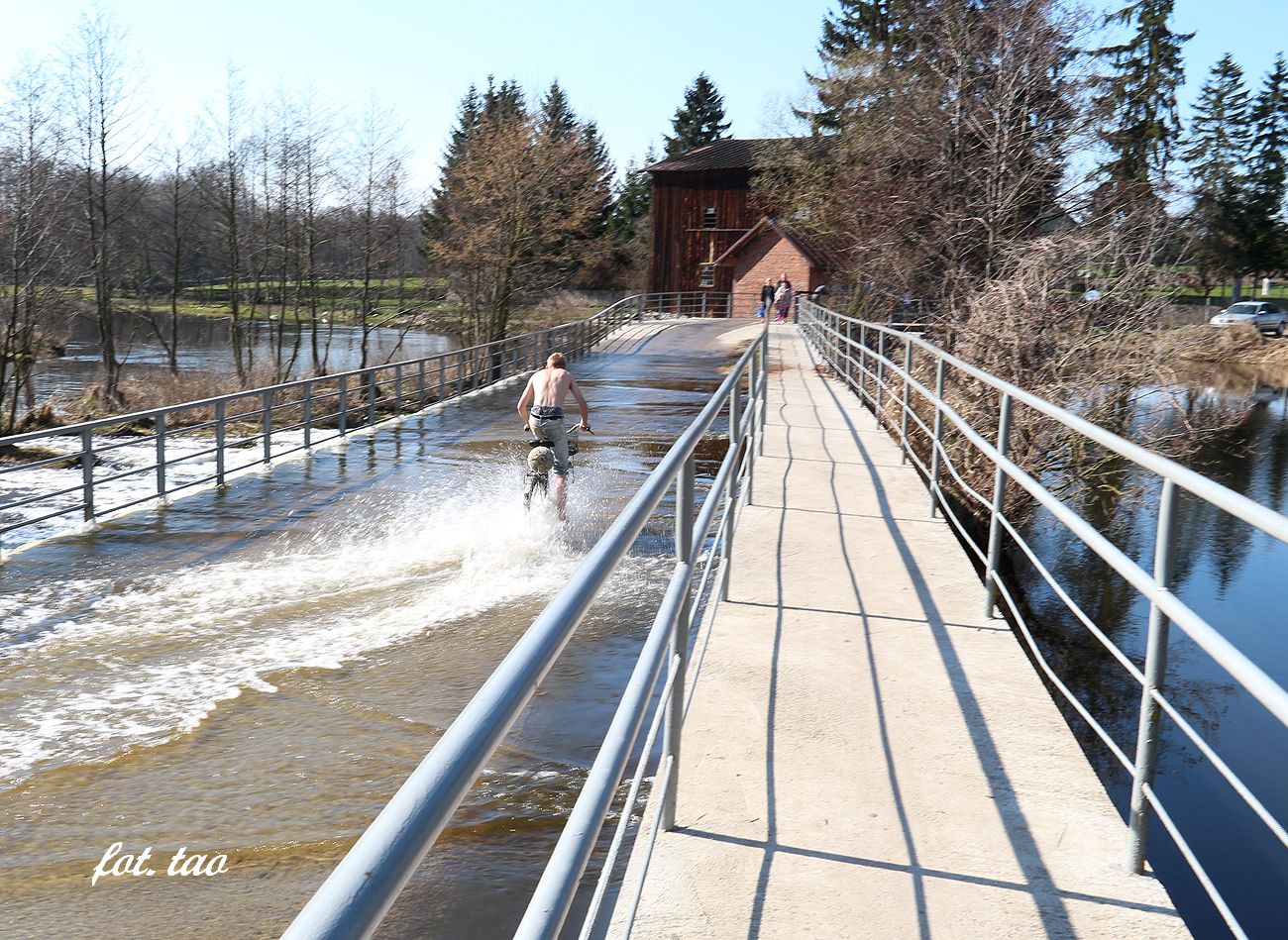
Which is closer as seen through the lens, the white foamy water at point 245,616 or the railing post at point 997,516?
the railing post at point 997,516

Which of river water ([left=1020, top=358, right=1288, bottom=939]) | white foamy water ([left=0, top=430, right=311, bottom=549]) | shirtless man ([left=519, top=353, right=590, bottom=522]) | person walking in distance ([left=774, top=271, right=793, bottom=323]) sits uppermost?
person walking in distance ([left=774, top=271, right=793, bottom=323])

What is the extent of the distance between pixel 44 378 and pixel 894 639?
4383cm

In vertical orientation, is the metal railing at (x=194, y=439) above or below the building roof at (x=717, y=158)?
below

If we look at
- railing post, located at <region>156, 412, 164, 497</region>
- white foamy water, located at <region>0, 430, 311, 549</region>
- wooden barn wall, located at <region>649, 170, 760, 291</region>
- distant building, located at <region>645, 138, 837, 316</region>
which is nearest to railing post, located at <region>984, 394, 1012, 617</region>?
railing post, located at <region>156, 412, 164, 497</region>

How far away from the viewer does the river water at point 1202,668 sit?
33.4 ft

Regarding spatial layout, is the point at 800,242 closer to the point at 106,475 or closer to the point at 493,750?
the point at 106,475

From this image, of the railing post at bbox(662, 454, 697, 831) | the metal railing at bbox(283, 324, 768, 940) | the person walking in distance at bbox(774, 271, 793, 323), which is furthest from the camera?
the person walking in distance at bbox(774, 271, 793, 323)

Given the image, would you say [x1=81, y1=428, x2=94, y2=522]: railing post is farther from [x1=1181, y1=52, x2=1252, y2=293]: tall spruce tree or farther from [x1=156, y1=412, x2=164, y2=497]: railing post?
[x1=1181, y1=52, x2=1252, y2=293]: tall spruce tree

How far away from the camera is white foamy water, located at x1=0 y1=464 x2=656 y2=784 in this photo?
6.91m

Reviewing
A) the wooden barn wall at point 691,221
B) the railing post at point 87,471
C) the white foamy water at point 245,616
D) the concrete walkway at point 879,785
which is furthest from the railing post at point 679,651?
the wooden barn wall at point 691,221

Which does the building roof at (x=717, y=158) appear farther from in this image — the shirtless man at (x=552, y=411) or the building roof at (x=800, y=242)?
the shirtless man at (x=552, y=411)

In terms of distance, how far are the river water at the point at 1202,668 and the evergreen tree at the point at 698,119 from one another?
7416 cm

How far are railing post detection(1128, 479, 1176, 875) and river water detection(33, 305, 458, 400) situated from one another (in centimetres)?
3733

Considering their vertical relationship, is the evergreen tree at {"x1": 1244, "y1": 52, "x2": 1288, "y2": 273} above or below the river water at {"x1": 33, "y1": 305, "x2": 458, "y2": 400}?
above
